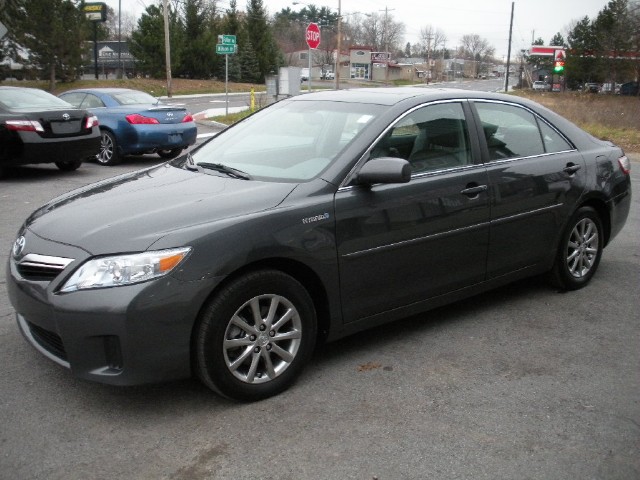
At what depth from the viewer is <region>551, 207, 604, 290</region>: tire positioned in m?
5.12

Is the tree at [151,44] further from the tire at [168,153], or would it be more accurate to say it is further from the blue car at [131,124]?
the blue car at [131,124]

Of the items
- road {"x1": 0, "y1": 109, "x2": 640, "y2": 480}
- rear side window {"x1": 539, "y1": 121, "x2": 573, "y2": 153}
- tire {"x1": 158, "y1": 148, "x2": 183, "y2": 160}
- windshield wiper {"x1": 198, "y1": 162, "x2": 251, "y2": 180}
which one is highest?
rear side window {"x1": 539, "y1": 121, "x2": 573, "y2": 153}

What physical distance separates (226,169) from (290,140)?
48cm

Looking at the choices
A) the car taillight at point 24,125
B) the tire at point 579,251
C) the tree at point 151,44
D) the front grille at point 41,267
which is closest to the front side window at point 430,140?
the tire at point 579,251

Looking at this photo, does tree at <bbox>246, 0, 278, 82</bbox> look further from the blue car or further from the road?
the road

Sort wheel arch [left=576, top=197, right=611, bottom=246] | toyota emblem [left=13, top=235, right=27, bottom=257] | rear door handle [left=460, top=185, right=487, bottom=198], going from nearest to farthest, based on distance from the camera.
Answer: toyota emblem [left=13, top=235, right=27, bottom=257]
rear door handle [left=460, top=185, right=487, bottom=198]
wheel arch [left=576, top=197, right=611, bottom=246]

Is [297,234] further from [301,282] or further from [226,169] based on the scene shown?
[226,169]

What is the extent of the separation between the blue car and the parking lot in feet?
27.0

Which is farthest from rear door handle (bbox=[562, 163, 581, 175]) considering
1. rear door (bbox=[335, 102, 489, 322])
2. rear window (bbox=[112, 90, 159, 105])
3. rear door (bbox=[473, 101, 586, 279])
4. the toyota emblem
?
rear window (bbox=[112, 90, 159, 105])

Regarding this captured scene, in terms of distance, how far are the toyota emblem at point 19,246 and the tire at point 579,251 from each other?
3697 millimetres

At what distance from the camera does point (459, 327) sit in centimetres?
458

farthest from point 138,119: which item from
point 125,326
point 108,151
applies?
point 125,326

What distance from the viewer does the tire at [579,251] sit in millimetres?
5117

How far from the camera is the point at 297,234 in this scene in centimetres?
352
